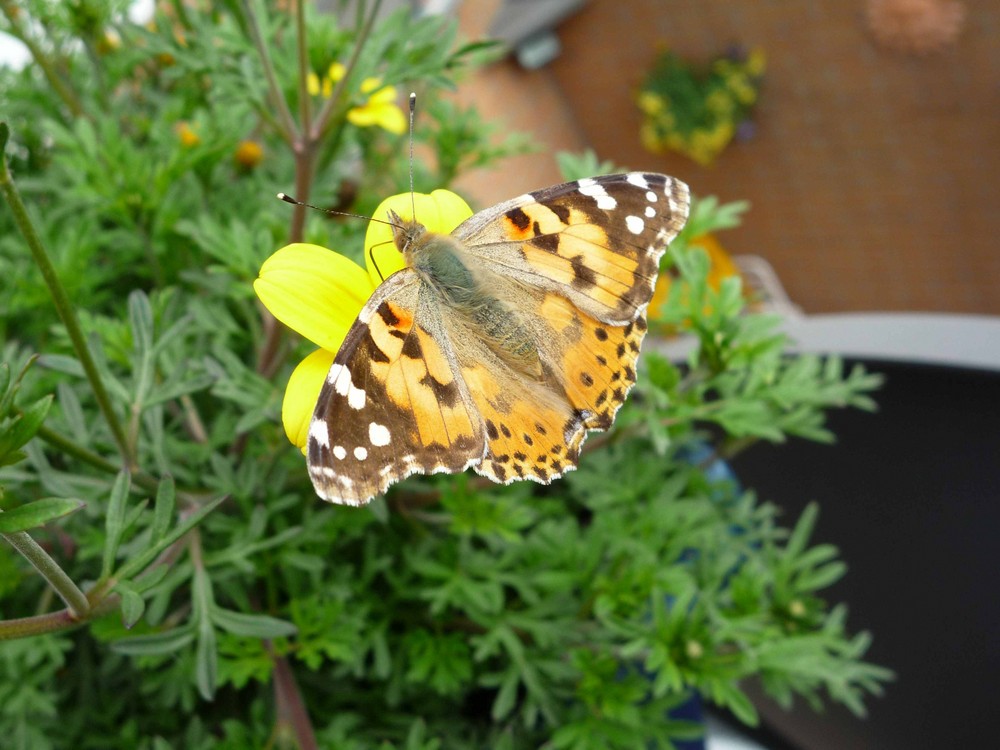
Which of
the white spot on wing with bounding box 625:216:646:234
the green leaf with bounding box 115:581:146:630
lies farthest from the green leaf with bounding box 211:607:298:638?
the white spot on wing with bounding box 625:216:646:234

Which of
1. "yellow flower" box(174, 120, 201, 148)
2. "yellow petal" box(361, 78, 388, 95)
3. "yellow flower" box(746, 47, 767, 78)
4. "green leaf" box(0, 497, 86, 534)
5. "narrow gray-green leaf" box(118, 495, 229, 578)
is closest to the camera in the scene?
"green leaf" box(0, 497, 86, 534)

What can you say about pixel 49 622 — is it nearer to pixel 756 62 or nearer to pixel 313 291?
pixel 313 291

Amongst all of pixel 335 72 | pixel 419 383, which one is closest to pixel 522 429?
pixel 419 383

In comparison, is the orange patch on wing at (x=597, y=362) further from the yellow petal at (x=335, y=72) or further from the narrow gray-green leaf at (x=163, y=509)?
the yellow petal at (x=335, y=72)

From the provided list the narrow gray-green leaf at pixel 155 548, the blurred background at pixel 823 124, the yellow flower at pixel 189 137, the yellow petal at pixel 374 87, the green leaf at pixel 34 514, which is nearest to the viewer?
the green leaf at pixel 34 514

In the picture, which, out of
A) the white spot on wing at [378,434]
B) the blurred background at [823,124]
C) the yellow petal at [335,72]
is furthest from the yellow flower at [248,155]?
the blurred background at [823,124]

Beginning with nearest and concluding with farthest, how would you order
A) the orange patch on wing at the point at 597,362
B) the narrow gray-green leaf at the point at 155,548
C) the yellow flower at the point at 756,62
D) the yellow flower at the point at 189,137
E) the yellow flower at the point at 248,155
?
the narrow gray-green leaf at the point at 155,548, the orange patch on wing at the point at 597,362, the yellow flower at the point at 189,137, the yellow flower at the point at 248,155, the yellow flower at the point at 756,62

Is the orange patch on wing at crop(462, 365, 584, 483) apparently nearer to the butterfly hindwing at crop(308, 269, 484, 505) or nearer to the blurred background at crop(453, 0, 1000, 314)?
the butterfly hindwing at crop(308, 269, 484, 505)
